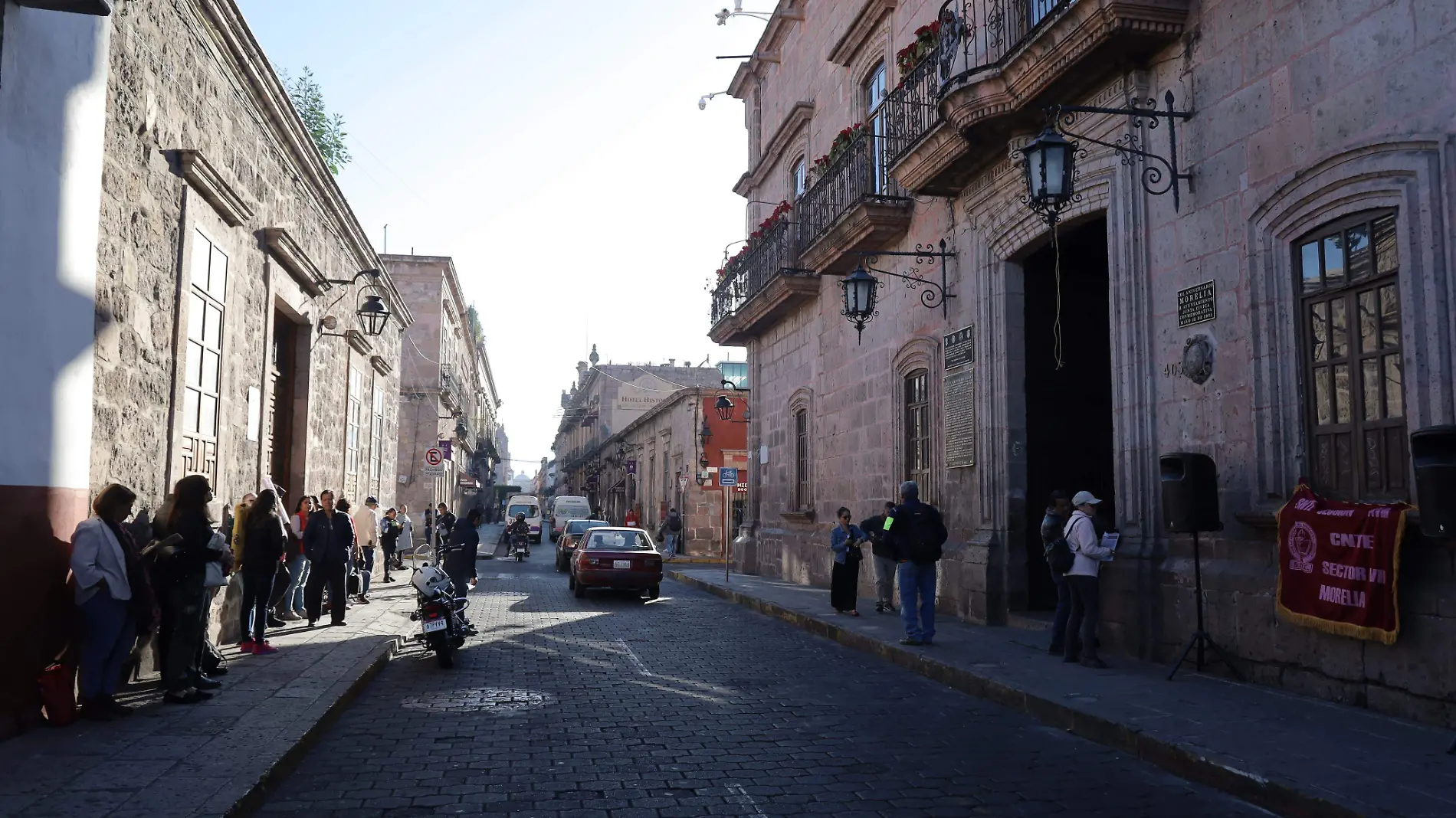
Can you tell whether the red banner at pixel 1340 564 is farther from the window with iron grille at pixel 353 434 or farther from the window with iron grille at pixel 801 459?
the window with iron grille at pixel 353 434

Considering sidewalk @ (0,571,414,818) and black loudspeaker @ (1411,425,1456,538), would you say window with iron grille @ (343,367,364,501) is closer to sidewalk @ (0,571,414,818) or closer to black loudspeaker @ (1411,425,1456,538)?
sidewalk @ (0,571,414,818)

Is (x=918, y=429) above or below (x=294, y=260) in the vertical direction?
below

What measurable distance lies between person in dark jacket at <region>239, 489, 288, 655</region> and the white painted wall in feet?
9.64

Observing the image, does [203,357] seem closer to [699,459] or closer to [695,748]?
[695,748]

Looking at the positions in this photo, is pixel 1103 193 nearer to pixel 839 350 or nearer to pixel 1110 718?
pixel 1110 718

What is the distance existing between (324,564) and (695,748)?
300 inches

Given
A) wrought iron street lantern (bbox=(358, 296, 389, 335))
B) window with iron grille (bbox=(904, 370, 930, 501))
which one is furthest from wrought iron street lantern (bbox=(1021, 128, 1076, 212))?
wrought iron street lantern (bbox=(358, 296, 389, 335))

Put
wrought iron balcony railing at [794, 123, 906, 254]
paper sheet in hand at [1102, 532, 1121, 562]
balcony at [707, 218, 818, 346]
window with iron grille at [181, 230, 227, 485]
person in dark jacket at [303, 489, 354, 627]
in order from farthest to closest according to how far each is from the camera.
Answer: balcony at [707, 218, 818, 346]
wrought iron balcony railing at [794, 123, 906, 254]
person in dark jacket at [303, 489, 354, 627]
window with iron grille at [181, 230, 227, 485]
paper sheet in hand at [1102, 532, 1121, 562]

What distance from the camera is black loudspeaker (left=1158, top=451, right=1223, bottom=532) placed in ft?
26.8

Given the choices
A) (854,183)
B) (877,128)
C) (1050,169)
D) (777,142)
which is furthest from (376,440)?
(1050,169)

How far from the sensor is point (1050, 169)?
9.12 meters

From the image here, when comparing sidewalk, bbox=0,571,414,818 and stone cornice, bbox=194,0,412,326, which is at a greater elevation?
stone cornice, bbox=194,0,412,326

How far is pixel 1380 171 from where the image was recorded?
278 inches

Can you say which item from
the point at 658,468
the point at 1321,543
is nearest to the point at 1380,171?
the point at 1321,543
